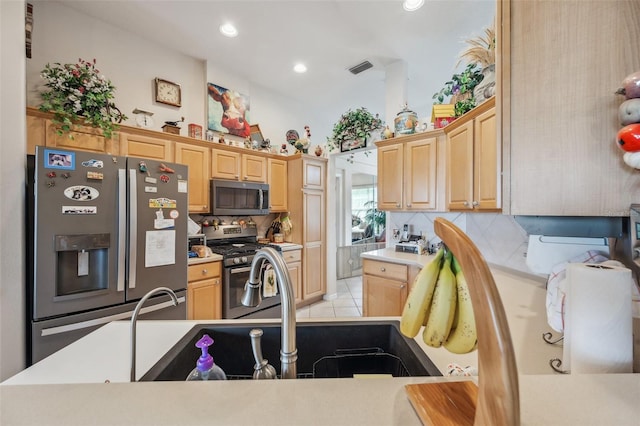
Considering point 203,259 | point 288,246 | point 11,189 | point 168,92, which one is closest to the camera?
point 11,189

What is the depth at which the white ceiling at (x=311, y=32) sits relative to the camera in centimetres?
230

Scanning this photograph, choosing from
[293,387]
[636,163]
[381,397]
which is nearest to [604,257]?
[636,163]

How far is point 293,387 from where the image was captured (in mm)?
542

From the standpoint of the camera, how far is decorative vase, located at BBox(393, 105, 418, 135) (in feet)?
9.02

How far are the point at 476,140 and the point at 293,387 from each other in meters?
2.15

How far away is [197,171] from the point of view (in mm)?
2844

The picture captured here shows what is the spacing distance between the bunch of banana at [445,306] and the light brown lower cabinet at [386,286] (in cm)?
190

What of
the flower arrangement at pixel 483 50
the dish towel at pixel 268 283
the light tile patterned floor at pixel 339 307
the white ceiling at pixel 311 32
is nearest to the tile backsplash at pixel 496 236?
the flower arrangement at pixel 483 50

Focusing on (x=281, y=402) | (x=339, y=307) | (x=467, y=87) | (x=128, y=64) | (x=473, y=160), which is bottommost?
(x=339, y=307)

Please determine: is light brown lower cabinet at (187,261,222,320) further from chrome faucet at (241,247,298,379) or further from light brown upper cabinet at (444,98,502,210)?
light brown upper cabinet at (444,98,502,210)

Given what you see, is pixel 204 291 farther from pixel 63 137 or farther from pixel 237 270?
pixel 63 137

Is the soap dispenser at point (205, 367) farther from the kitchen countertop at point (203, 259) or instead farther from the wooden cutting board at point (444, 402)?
the kitchen countertop at point (203, 259)

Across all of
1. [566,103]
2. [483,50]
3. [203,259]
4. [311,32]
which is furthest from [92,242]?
[483,50]

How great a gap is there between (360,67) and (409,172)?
166cm
